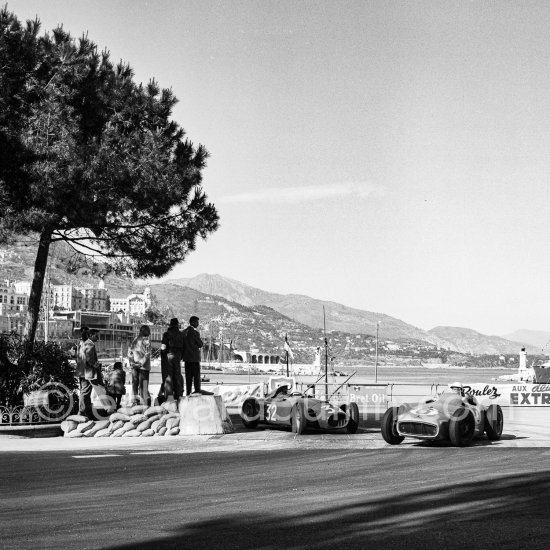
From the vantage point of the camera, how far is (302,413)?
18188mm

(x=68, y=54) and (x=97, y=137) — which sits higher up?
(x=68, y=54)

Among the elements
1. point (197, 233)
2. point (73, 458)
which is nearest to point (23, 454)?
point (73, 458)

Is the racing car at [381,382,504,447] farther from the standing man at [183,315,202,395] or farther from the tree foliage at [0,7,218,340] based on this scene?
the tree foliage at [0,7,218,340]

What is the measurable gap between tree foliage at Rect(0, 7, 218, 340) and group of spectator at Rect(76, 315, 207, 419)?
223 cm

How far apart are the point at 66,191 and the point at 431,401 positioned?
8.72 m

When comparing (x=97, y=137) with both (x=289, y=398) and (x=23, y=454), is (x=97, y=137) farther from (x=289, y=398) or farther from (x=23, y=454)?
(x=23, y=454)

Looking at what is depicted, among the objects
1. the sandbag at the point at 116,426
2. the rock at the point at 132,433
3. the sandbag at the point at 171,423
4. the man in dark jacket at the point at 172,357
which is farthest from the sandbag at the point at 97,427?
the man in dark jacket at the point at 172,357

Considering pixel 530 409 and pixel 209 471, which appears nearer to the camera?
pixel 209 471

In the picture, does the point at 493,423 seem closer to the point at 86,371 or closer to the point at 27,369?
the point at 86,371

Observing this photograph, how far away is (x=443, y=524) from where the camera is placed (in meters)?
8.03

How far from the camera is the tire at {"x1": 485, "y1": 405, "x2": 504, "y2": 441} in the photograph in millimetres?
17266

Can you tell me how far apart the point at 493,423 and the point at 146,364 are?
294 inches

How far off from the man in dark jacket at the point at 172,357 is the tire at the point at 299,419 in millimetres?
2951

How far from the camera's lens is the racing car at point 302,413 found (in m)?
18.3
